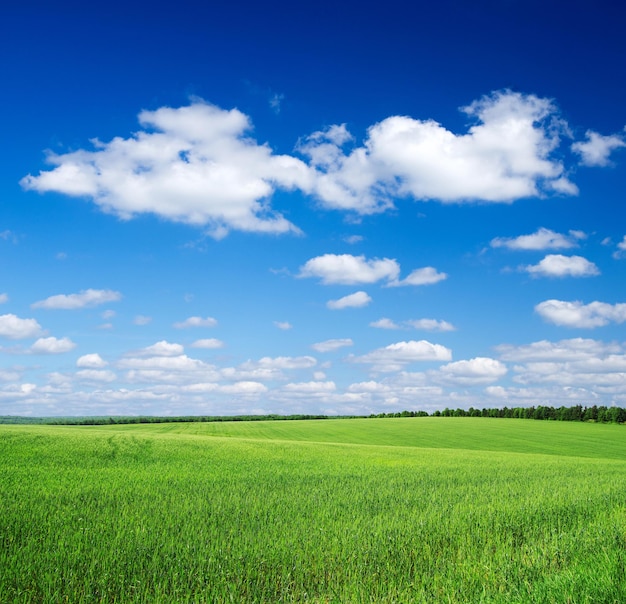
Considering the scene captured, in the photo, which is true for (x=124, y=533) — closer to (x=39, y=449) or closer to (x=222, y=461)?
(x=222, y=461)

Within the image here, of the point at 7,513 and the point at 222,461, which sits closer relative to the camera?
the point at 7,513

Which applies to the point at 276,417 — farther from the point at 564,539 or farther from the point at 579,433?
→ the point at 564,539

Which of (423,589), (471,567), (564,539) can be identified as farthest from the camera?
(564,539)

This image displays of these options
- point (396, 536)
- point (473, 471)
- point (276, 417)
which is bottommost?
point (276, 417)

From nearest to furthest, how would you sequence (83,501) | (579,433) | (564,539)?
(564,539) < (83,501) < (579,433)

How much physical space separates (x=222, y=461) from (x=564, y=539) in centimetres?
1537

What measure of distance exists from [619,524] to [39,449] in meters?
23.1

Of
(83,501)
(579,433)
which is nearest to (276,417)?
(579,433)

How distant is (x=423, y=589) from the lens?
6.49 metres

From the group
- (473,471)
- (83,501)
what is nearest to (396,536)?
(83,501)

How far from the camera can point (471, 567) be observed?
742 cm

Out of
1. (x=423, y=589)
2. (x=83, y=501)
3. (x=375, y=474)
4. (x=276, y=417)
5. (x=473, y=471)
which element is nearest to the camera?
(x=423, y=589)

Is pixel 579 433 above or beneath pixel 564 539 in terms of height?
beneath

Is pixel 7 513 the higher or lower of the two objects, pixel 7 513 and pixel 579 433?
the higher
